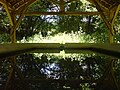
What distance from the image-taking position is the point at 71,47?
7.50 metres

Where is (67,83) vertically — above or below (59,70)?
above

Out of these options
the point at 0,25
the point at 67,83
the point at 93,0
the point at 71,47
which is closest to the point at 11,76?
the point at 67,83

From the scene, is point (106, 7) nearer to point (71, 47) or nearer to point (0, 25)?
point (71, 47)

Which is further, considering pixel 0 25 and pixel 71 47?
pixel 0 25

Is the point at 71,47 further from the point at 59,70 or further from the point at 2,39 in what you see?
the point at 2,39

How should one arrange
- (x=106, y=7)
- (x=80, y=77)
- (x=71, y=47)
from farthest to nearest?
1. (x=106, y=7)
2. (x=71, y=47)
3. (x=80, y=77)

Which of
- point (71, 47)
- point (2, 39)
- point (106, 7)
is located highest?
point (106, 7)

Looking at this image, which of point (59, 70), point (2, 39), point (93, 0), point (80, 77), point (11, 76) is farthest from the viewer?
point (2, 39)

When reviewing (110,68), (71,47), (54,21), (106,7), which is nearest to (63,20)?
(54,21)

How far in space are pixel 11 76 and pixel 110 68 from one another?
1.36 meters

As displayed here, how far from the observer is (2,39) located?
13.1m

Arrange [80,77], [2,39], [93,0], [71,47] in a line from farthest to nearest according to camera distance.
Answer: [2,39], [93,0], [71,47], [80,77]

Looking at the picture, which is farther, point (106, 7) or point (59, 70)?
point (106, 7)

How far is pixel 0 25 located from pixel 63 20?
326 cm
